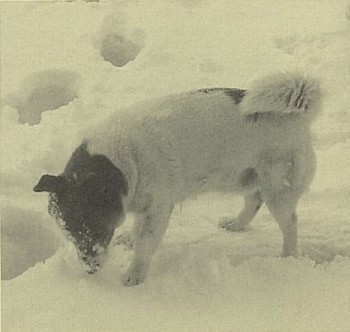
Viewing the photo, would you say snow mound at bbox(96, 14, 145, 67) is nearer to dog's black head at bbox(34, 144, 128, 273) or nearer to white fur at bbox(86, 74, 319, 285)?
white fur at bbox(86, 74, 319, 285)

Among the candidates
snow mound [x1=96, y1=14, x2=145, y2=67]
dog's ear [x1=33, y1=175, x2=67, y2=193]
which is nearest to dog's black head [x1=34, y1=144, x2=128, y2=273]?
dog's ear [x1=33, y1=175, x2=67, y2=193]

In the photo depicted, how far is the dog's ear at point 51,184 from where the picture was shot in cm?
205

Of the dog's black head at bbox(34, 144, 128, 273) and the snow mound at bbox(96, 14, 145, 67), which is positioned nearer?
the dog's black head at bbox(34, 144, 128, 273)

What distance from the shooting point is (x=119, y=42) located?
3400 mm

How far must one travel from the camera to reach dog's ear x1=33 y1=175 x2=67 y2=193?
6.73 ft

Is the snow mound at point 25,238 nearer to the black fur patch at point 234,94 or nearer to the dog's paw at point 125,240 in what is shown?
the dog's paw at point 125,240

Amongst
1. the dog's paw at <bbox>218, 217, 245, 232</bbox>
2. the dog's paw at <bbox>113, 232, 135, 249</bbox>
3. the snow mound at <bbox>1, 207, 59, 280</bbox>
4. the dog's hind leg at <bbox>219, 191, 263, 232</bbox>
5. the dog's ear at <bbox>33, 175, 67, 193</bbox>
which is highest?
the dog's ear at <bbox>33, 175, 67, 193</bbox>

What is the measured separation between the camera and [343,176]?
8.92 ft

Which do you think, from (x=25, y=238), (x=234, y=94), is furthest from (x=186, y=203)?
(x=25, y=238)

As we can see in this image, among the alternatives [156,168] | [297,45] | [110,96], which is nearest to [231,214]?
[156,168]

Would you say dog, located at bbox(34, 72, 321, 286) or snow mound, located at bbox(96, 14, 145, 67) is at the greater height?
snow mound, located at bbox(96, 14, 145, 67)

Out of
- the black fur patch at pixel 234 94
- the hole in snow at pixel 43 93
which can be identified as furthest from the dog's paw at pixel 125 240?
the hole in snow at pixel 43 93

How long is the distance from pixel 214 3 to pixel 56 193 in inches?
69.1

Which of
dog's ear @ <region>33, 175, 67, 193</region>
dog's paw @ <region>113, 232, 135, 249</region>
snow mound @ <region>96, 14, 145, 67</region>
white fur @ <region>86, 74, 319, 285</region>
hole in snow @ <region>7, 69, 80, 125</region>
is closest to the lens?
dog's ear @ <region>33, 175, 67, 193</region>
